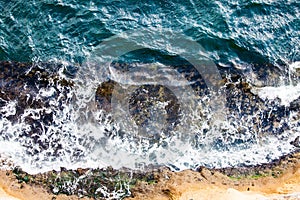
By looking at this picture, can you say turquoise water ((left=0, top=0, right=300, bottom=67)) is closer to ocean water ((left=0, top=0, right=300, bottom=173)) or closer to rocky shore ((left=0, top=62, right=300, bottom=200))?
ocean water ((left=0, top=0, right=300, bottom=173))

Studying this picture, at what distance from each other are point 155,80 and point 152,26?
2.59 meters

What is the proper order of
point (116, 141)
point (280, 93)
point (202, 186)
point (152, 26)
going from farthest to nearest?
point (152, 26), point (280, 93), point (116, 141), point (202, 186)

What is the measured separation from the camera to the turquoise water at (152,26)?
18.1 metres

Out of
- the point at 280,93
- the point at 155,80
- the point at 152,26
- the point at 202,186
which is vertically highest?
the point at 152,26

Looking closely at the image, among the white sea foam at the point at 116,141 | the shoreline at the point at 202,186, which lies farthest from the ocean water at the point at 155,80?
the shoreline at the point at 202,186

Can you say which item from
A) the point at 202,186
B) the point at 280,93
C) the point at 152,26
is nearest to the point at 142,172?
the point at 202,186

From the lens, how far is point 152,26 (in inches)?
734

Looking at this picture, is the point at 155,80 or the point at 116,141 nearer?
the point at 116,141

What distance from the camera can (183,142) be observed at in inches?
628

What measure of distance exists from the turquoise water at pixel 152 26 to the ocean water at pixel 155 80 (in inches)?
1.6

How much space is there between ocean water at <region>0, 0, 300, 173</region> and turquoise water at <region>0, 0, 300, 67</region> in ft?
0.13

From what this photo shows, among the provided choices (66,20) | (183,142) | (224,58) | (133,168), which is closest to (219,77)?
(224,58)

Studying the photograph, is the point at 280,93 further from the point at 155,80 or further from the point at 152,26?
the point at 152,26

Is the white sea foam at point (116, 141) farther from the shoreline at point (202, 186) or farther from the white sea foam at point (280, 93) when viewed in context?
the white sea foam at point (280, 93)
